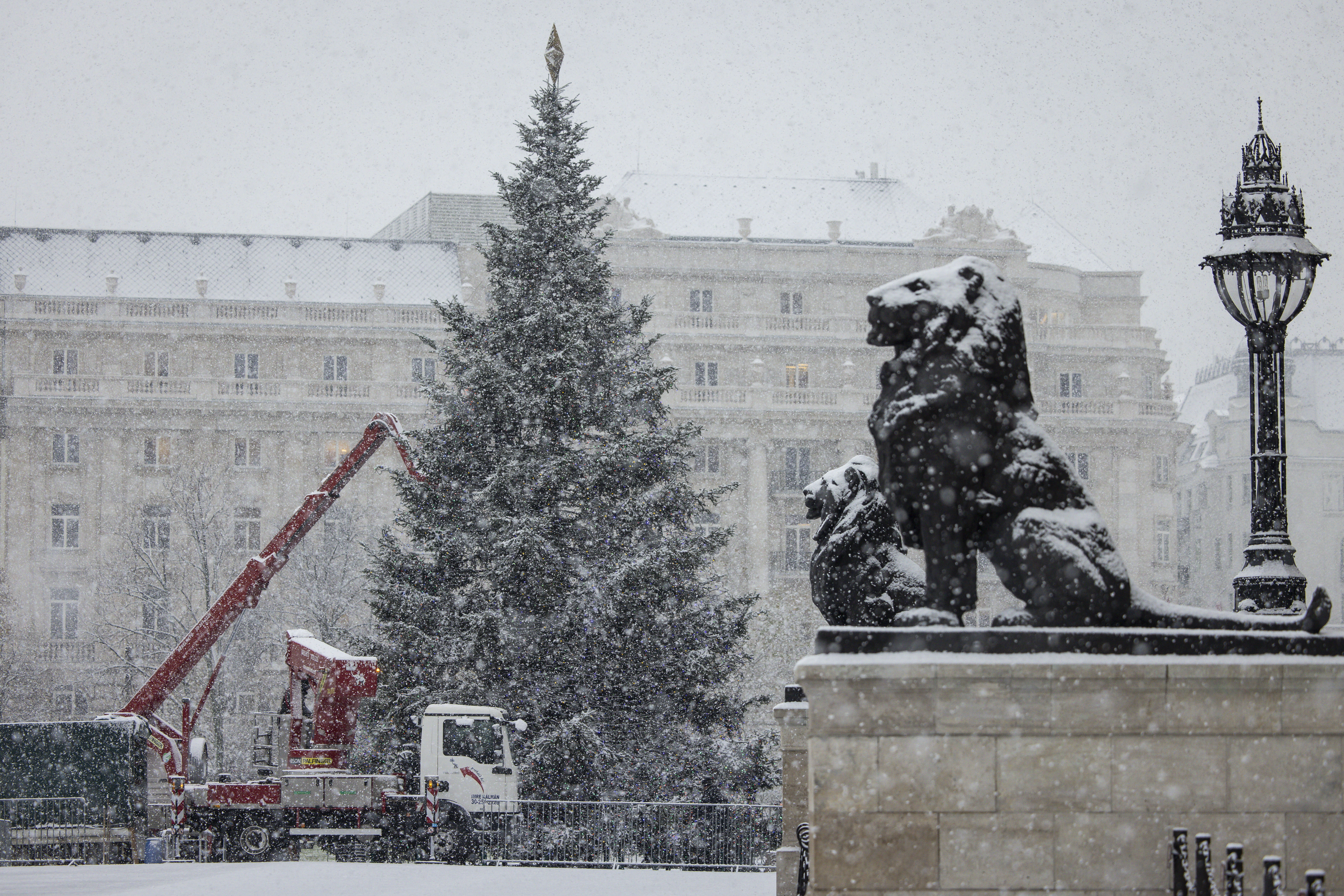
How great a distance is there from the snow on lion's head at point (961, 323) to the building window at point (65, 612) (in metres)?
56.2

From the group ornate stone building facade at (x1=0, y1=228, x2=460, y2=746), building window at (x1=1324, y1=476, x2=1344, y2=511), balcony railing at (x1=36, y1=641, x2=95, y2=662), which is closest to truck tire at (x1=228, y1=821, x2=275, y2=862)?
ornate stone building facade at (x1=0, y1=228, x2=460, y2=746)

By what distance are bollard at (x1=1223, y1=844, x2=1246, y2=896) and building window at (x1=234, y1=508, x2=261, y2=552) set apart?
188 ft

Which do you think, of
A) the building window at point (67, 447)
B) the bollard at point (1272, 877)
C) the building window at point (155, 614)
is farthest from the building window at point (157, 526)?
the bollard at point (1272, 877)

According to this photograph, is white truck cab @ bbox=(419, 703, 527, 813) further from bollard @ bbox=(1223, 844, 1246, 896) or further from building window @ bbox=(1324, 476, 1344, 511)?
building window @ bbox=(1324, 476, 1344, 511)

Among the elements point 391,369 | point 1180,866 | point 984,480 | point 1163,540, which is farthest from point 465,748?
point 1163,540

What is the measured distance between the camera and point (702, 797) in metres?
24.0

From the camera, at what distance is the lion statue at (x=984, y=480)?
7.96 m

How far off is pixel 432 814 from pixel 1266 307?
15889mm

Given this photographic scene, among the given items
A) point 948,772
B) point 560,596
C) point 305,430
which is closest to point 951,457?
point 948,772

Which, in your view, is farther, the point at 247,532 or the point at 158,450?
the point at 158,450

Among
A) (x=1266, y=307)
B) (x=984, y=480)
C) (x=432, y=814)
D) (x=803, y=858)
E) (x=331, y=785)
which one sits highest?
(x=1266, y=307)

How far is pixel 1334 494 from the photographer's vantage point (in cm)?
7994

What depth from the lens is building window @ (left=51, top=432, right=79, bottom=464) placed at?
62.0 metres

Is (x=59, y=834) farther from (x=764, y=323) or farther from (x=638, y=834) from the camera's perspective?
(x=764, y=323)
